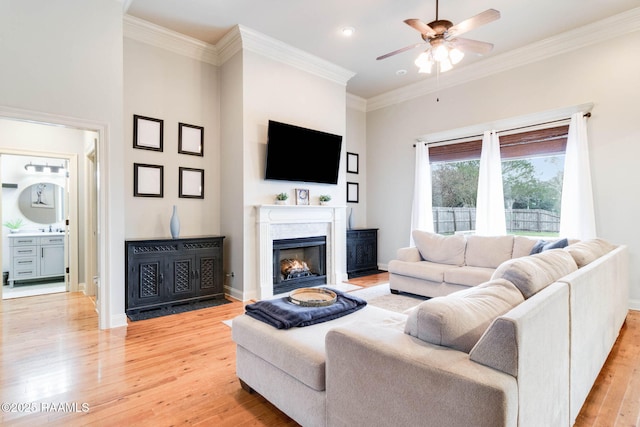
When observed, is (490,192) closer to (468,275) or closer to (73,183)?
(468,275)

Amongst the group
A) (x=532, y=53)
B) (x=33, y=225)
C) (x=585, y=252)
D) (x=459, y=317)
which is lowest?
(x=459, y=317)

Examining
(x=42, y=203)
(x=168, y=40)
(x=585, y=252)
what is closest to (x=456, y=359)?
(x=585, y=252)

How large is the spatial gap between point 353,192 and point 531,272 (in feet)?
16.7

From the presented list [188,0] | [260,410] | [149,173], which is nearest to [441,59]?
[188,0]

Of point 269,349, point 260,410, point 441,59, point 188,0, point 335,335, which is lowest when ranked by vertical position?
point 260,410

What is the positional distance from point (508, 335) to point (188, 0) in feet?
13.9

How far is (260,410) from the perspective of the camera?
1972 millimetres

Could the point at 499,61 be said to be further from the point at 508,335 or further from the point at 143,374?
the point at 143,374

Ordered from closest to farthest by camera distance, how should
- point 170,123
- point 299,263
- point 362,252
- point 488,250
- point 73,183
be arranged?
point 488,250, point 170,123, point 73,183, point 299,263, point 362,252

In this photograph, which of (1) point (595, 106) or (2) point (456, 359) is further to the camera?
(1) point (595, 106)

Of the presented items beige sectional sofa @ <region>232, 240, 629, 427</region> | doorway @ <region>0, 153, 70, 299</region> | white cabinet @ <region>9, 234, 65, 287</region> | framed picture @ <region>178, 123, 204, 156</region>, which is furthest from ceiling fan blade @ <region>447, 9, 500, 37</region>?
white cabinet @ <region>9, 234, 65, 287</region>

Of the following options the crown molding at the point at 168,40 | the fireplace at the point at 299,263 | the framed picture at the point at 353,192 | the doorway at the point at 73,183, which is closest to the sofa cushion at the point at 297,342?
the fireplace at the point at 299,263

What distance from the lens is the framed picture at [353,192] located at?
650 centimetres

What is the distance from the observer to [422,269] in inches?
170
